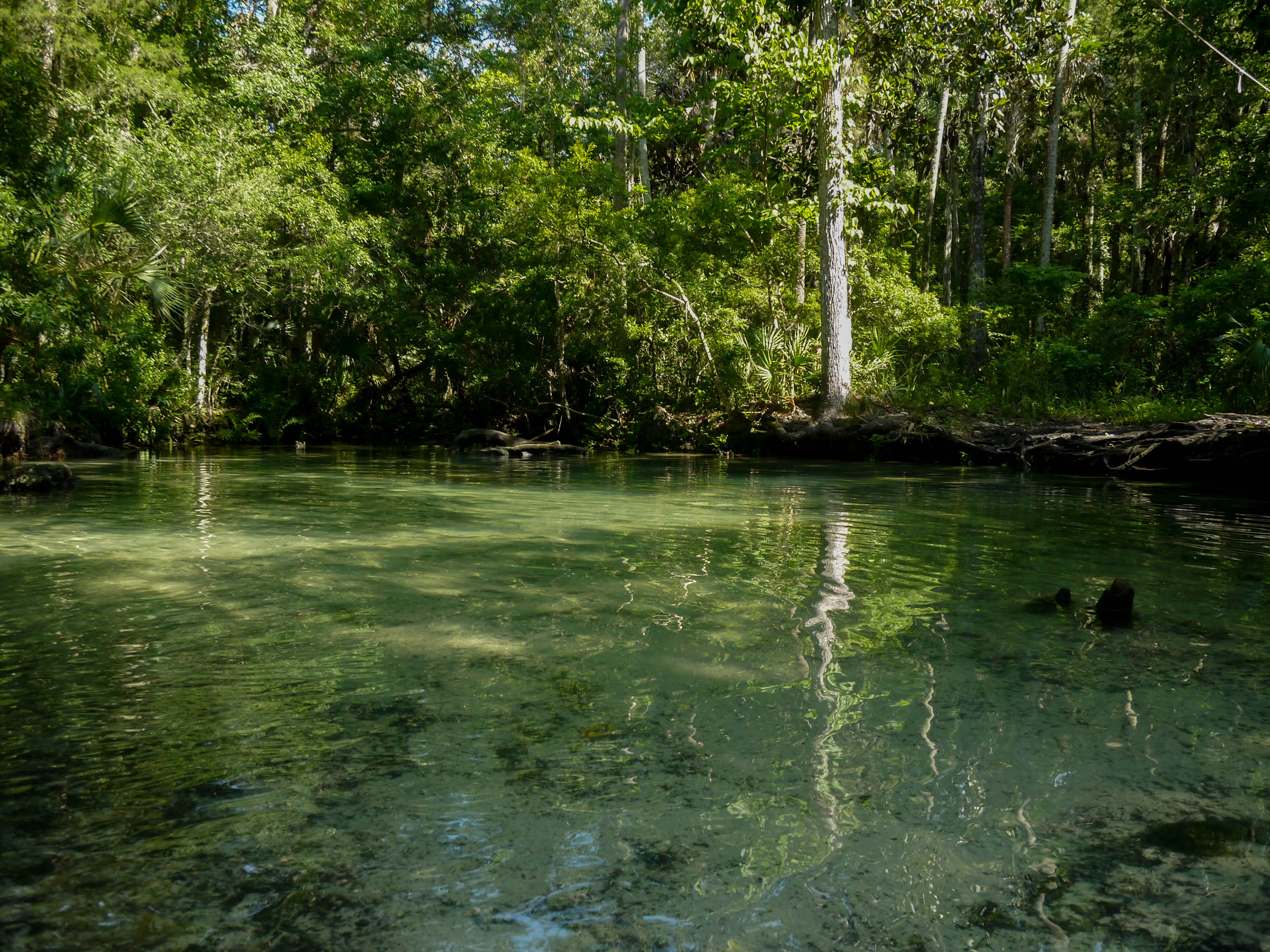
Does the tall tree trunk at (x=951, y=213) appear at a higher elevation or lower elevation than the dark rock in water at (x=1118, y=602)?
higher

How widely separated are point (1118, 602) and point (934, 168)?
2397 cm

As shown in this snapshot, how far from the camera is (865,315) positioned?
20.2m

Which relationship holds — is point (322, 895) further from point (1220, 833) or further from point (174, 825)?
point (1220, 833)

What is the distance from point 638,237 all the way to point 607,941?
19.6 meters

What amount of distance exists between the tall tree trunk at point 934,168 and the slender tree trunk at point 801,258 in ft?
14.5

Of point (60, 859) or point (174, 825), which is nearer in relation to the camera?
point (60, 859)

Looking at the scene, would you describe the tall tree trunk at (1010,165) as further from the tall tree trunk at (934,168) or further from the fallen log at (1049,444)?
the fallen log at (1049,444)

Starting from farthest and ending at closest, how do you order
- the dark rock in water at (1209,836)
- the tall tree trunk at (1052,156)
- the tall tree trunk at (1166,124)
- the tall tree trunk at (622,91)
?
1. the tall tree trunk at (1166,124)
2. the tall tree trunk at (622,91)
3. the tall tree trunk at (1052,156)
4. the dark rock in water at (1209,836)

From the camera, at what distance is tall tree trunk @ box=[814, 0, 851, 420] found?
1647 centimetres

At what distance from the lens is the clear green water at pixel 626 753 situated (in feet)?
5.89

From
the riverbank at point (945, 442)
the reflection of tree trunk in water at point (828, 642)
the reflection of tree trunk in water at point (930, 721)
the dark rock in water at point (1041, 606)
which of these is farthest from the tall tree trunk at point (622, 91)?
the reflection of tree trunk in water at point (930, 721)

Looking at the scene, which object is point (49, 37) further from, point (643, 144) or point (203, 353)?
point (643, 144)

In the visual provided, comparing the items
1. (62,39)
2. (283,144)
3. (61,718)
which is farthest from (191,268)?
(61,718)

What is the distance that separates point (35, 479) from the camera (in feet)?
32.5
